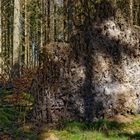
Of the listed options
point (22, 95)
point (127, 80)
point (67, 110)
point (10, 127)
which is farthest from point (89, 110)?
point (22, 95)

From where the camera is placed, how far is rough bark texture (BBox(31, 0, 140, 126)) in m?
12.3

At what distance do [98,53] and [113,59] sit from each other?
53cm

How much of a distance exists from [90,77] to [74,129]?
193 centimetres

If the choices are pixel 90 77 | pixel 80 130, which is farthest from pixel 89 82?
pixel 80 130

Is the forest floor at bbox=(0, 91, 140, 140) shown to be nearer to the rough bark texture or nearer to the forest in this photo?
the forest

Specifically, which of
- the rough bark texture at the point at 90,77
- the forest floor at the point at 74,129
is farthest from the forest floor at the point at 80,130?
the rough bark texture at the point at 90,77

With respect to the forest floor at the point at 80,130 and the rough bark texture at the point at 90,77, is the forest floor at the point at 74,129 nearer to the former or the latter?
the forest floor at the point at 80,130

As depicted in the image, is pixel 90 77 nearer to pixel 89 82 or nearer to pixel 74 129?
pixel 89 82

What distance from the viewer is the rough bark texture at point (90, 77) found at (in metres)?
12.3

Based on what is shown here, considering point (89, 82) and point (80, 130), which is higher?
point (89, 82)

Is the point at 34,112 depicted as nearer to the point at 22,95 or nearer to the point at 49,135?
the point at 49,135

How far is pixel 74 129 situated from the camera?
11367 millimetres

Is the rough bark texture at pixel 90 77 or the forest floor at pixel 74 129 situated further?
the rough bark texture at pixel 90 77

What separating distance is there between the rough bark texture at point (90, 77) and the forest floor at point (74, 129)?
441 mm
